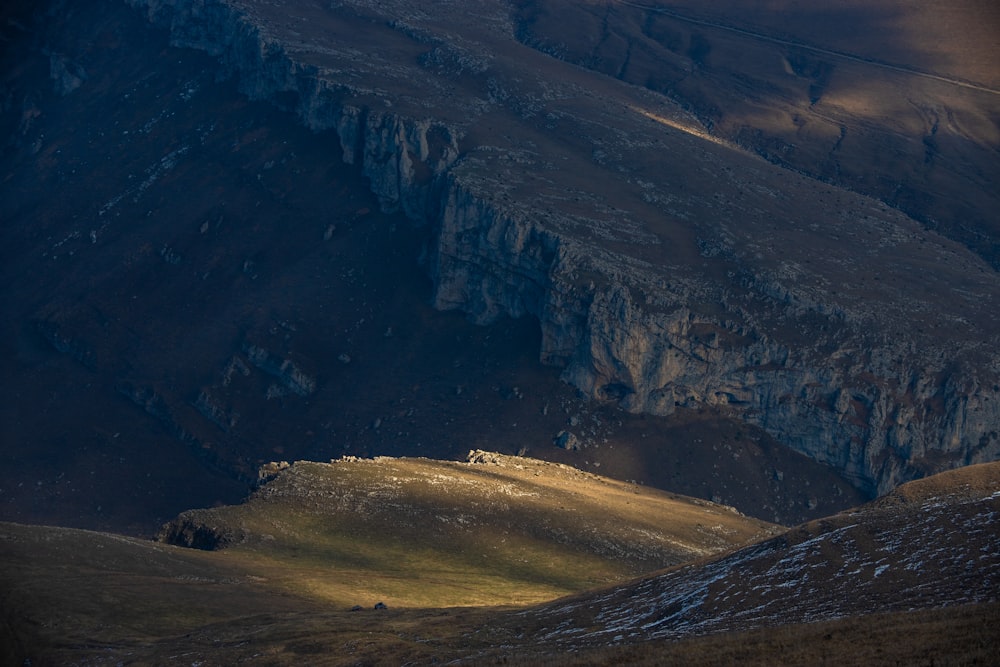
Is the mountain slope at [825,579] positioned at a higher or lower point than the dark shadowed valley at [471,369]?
higher

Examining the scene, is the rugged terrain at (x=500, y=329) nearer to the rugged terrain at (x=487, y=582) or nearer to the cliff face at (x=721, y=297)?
the cliff face at (x=721, y=297)

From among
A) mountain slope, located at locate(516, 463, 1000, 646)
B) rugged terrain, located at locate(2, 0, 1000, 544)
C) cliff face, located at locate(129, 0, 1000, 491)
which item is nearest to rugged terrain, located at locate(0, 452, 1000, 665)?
mountain slope, located at locate(516, 463, 1000, 646)

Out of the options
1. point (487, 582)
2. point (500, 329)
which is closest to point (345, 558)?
point (487, 582)

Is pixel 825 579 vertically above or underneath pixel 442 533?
above

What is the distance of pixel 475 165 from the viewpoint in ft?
593

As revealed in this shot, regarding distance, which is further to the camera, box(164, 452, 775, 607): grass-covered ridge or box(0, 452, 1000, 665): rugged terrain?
box(164, 452, 775, 607): grass-covered ridge

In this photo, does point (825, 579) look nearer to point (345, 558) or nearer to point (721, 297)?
point (345, 558)

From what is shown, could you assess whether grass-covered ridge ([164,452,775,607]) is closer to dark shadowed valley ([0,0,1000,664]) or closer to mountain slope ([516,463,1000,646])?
dark shadowed valley ([0,0,1000,664])

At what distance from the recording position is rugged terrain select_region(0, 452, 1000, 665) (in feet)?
194

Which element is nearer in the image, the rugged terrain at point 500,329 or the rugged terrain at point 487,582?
the rugged terrain at point 487,582

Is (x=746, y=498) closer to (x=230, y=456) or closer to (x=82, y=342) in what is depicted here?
(x=230, y=456)

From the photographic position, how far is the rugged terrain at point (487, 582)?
59.3 meters

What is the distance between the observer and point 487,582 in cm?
10544

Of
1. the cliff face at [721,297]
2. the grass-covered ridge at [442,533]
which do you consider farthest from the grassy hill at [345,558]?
the cliff face at [721,297]
